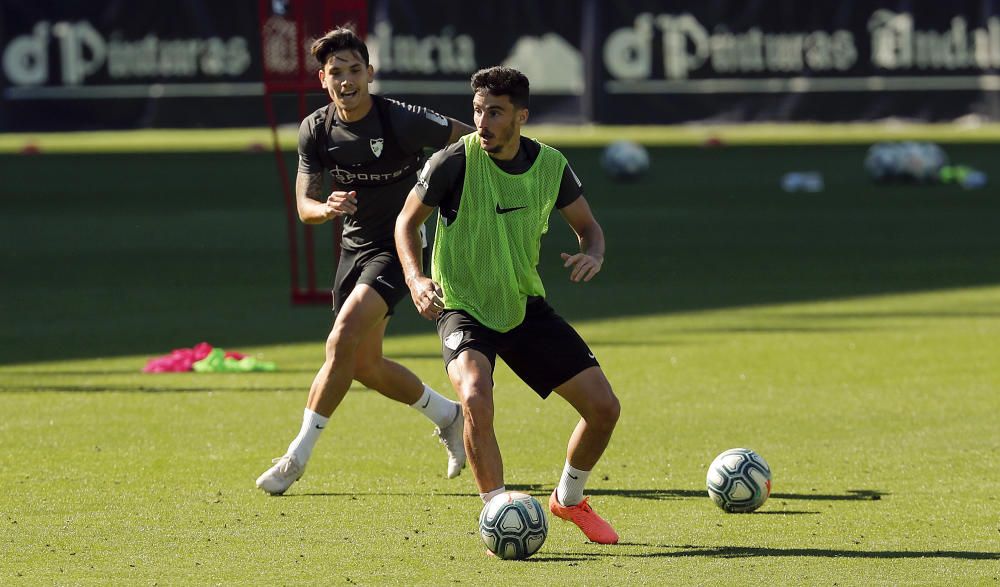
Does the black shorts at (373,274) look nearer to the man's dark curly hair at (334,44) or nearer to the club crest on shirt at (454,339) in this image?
the man's dark curly hair at (334,44)

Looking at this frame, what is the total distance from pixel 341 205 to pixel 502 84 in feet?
3.86

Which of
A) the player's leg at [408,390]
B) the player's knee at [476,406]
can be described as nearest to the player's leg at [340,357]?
the player's leg at [408,390]

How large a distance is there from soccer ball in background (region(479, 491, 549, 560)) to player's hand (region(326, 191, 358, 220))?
5.67ft

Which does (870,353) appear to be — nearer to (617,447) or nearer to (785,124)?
(617,447)

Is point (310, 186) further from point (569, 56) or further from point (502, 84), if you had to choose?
point (569, 56)

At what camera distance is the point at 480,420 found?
7.69 metres

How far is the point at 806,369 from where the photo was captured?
1301 centimetres

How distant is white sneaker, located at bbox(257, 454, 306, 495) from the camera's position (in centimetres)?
884

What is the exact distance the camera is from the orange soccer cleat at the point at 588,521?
7.88 m

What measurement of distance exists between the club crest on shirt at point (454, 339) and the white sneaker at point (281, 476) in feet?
4.27

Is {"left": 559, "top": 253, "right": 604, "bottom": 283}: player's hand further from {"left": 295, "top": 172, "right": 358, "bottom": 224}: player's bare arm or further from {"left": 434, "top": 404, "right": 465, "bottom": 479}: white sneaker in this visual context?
{"left": 434, "top": 404, "right": 465, "bottom": 479}: white sneaker

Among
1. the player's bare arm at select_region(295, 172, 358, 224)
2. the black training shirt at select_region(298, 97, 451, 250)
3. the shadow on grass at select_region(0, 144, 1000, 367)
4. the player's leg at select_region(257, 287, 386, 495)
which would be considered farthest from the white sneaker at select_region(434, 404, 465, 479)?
the shadow on grass at select_region(0, 144, 1000, 367)

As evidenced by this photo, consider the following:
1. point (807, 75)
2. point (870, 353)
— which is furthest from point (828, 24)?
point (870, 353)

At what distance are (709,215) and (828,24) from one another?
14.2 meters
